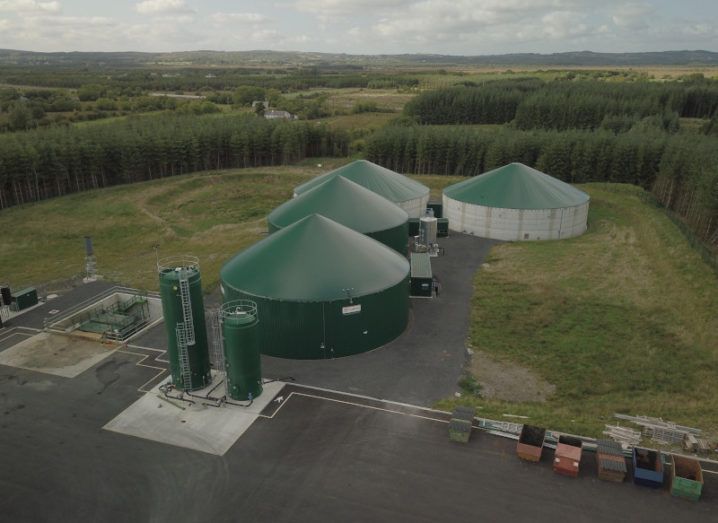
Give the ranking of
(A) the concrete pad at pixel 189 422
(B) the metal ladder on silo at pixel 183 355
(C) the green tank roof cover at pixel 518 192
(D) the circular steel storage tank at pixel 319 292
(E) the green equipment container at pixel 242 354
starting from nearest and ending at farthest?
(A) the concrete pad at pixel 189 422 < (E) the green equipment container at pixel 242 354 < (B) the metal ladder on silo at pixel 183 355 < (D) the circular steel storage tank at pixel 319 292 < (C) the green tank roof cover at pixel 518 192

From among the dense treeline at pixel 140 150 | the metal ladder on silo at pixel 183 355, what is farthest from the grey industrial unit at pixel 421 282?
the dense treeline at pixel 140 150

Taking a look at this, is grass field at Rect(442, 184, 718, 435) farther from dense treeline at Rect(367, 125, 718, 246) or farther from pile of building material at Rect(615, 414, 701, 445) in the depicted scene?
dense treeline at Rect(367, 125, 718, 246)

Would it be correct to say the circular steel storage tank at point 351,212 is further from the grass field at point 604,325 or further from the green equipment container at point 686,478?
Result: the green equipment container at point 686,478

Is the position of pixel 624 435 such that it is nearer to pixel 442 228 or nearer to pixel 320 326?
pixel 320 326

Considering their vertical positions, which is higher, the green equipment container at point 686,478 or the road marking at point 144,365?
the green equipment container at point 686,478

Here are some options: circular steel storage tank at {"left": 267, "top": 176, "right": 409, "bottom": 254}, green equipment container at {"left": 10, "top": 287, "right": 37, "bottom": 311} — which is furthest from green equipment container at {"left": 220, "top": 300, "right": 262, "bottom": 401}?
green equipment container at {"left": 10, "top": 287, "right": 37, "bottom": 311}

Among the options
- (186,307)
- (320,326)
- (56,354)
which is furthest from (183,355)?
(56,354)
